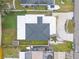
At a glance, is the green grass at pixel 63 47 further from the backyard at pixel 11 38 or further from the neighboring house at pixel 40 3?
the neighboring house at pixel 40 3

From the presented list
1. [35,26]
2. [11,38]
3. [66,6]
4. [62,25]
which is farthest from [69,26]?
[11,38]

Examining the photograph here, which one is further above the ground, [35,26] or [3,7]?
[3,7]

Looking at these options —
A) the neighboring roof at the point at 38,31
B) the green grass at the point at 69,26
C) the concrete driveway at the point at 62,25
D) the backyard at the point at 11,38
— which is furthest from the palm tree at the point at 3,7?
the green grass at the point at 69,26

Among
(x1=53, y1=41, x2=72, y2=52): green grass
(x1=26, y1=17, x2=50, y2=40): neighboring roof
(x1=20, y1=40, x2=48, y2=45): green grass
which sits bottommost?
(x1=53, y1=41, x2=72, y2=52): green grass

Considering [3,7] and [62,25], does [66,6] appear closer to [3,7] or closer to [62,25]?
[62,25]

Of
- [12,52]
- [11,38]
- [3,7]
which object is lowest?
[12,52]

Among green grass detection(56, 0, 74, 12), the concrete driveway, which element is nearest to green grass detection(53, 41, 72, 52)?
the concrete driveway

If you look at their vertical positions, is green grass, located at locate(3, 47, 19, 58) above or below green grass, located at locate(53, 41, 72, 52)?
below

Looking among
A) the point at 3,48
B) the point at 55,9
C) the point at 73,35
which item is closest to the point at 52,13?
the point at 55,9

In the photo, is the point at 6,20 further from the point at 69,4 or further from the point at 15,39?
the point at 69,4

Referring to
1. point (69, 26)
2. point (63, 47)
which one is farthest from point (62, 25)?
point (63, 47)

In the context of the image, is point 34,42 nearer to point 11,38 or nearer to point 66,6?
point 11,38

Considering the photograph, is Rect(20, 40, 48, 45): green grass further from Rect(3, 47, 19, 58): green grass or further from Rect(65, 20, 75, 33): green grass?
Rect(65, 20, 75, 33): green grass
